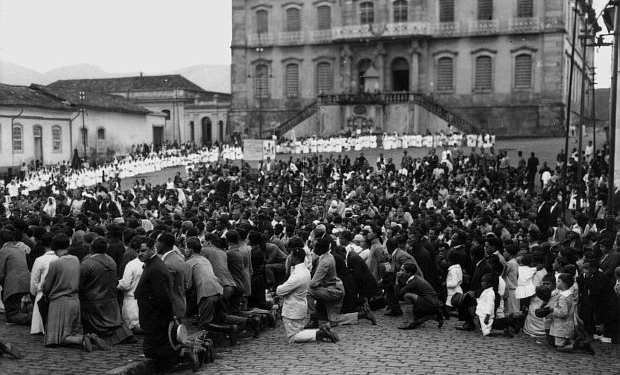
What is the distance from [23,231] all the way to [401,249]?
261 inches

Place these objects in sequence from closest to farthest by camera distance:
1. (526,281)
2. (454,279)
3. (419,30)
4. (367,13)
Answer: (526,281) < (454,279) < (419,30) < (367,13)

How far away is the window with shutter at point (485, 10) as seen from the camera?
53406mm

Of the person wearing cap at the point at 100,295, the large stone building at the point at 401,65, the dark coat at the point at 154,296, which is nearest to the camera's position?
the dark coat at the point at 154,296

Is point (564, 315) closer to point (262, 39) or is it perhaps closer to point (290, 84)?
point (290, 84)

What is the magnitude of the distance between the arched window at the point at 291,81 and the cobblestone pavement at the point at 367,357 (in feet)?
154

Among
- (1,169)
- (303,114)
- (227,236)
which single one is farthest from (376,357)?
(303,114)

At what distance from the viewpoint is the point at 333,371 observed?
412 inches

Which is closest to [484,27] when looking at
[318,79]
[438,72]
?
[438,72]

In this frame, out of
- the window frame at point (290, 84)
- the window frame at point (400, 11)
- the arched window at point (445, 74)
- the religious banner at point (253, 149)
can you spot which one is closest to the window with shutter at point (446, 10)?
the window frame at point (400, 11)

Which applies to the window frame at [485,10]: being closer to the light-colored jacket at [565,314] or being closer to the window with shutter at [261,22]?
the window with shutter at [261,22]

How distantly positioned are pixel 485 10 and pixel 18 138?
102ft

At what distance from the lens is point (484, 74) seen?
2141 inches

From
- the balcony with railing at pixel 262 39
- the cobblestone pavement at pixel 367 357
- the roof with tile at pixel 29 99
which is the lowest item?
the cobblestone pavement at pixel 367 357

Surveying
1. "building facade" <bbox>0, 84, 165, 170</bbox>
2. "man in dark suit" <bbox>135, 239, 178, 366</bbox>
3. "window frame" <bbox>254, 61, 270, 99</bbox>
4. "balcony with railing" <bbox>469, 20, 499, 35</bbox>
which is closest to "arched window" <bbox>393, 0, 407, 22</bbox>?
"balcony with railing" <bbox>469, 20, 499, 35</bbox>
